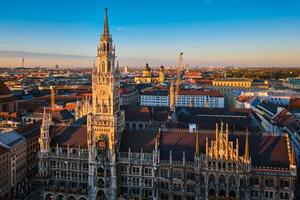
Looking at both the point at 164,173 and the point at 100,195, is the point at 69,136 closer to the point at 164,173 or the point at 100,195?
the point at 100,195

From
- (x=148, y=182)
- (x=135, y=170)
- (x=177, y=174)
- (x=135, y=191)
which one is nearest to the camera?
(x=177, y=174)

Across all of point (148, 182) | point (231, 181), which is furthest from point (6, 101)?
point (231, 181)

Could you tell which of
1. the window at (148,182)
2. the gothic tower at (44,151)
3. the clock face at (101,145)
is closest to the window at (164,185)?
the window at (148,182)

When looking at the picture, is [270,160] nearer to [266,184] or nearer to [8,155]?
[266,184]

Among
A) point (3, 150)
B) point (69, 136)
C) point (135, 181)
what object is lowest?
point (135, 181)

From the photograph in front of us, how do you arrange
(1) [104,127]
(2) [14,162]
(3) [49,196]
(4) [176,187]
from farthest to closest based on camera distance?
(2) [14,162], (3) [49,196], (1) [104,127], (4) [176,187]

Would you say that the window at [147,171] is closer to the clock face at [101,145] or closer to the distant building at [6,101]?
the clock face at [101,145]

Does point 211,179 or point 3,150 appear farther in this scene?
point 3,150

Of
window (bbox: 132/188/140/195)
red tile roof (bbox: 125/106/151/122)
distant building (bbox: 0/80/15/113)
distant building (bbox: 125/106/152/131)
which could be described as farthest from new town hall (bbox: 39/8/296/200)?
distant building (bbox: 0/80/15/113)
